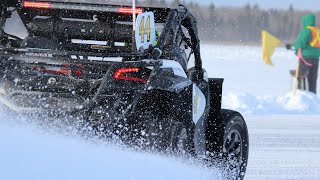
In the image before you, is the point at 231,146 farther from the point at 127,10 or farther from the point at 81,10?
the point at 81,10

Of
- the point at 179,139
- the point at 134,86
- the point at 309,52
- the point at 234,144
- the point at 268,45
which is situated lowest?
the point at 268,45

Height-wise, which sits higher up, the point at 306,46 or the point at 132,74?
the point at 132,74

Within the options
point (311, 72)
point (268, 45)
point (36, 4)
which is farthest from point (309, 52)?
point (36, 4)

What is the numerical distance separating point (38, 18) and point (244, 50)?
35.4 metres

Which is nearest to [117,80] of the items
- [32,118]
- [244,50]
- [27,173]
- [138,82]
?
[138,82]

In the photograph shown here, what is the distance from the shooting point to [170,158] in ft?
21.9

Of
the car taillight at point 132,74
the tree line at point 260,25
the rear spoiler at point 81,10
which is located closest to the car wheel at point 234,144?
the rear spoiler at point 81,10

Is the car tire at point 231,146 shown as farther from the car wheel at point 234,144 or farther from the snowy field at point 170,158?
the snowy field at point 170,158

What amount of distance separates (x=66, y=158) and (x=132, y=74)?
129cm

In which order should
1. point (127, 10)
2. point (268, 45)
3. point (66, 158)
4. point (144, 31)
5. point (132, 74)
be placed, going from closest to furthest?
point (66, 158)
point (132, 74)
point (144, 31)
point (127, 10)
point (268, 45)

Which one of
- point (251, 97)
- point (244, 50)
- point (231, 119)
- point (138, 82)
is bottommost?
point (244, 50)

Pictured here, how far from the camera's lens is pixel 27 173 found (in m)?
5.29

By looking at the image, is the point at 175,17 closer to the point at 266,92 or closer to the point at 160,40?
the point at 160,40

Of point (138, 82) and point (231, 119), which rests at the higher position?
point (138, 82)
